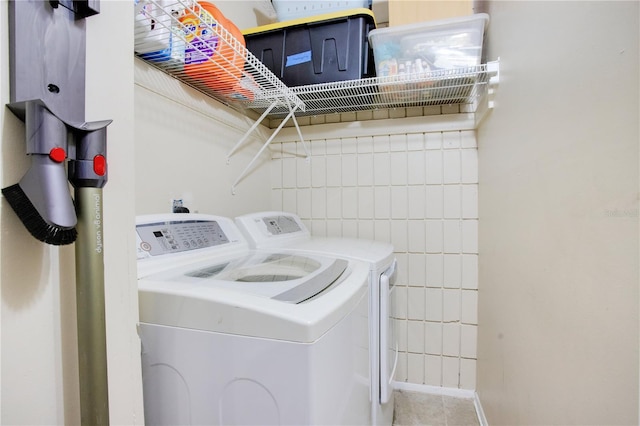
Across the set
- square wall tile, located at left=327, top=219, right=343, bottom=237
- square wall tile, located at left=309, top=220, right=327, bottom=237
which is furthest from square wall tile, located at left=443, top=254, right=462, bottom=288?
square wall tile, located at left=309, top=220, right=327, bottom=237

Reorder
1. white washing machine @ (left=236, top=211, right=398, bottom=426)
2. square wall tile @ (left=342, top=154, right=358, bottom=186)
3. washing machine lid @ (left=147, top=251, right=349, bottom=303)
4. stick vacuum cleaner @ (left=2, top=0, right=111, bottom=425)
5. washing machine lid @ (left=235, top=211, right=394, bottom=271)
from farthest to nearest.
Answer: square wall tile @ (left=342, top=154, right=358, bottom=186), washing machine lid @ (left=235, top=211, right=394, bottom=271), white washing machine @ (left=236, top=211, right=398, bottom=426), washing machine lid @ (left=147, top=251, right=349, bottom=303), stick vacuum cleaner @ (left=2, top=0, right=111, bottom=425)

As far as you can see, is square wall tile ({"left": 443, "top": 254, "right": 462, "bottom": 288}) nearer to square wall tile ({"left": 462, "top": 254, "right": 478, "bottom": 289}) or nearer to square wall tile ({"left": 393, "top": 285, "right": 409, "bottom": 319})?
Answer: square wall tile ({"left": 462, "top": 254, "right": 478, "bottom": 289})

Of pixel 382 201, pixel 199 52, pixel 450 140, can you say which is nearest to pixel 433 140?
pixel 450 140

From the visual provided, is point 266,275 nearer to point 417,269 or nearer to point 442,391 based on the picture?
point 417,269

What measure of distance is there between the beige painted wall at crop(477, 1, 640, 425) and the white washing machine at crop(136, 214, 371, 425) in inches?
20.9

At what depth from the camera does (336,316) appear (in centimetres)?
66

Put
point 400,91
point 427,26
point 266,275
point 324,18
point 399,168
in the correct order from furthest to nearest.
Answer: point 399,168 → point 400,91 → point 324,18 → point 427,26 → point 266,275

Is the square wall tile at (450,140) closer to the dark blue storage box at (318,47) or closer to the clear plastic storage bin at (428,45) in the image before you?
the clear plastic storage bin at (428,45)

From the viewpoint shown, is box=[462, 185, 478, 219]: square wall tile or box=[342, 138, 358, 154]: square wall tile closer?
box=[462, 185, 478, 219]: square wall tile

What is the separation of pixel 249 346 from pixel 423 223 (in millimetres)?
1484

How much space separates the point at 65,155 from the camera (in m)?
0.42

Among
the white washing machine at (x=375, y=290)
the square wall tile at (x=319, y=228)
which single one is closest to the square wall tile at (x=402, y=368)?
the white washing machine at (x=375, y=290)

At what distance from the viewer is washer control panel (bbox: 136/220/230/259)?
92 centimetres

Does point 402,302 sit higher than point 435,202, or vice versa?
point 435,202
